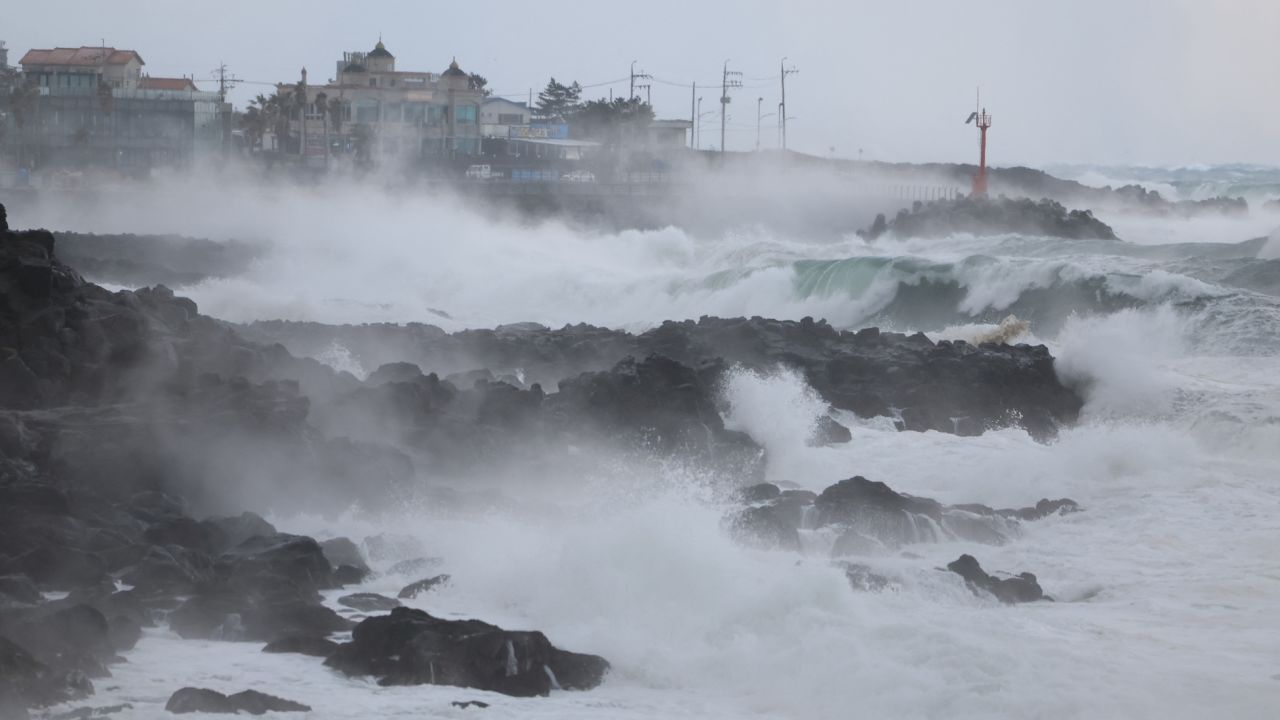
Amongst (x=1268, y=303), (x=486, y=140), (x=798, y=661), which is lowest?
(x=798, y=661)

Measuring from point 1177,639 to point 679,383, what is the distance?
7513 millimetres

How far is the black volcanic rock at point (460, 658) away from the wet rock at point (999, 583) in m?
3.24

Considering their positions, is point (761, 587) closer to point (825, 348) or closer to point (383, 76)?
point (825, 348)

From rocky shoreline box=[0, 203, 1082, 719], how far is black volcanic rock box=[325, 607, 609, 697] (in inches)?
0.5

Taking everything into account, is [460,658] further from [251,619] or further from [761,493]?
[761,493]

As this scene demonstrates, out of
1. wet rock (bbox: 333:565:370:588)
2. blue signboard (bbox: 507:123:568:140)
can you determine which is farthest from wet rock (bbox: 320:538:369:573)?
blue signboard (bbox: 507:123:568:140)

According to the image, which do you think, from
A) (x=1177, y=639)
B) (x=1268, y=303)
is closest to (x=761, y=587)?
(x=1177, y=639)

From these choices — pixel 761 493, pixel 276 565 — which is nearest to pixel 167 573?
pixel 276 565

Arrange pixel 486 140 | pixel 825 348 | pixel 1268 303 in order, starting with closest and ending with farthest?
pixel 825 348 → pixel 1268 303 → pixel 486 140

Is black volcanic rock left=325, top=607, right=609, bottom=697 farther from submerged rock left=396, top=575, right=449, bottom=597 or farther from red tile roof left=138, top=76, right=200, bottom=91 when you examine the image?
red tile roof left=138, top=76, right=200, bottom=91

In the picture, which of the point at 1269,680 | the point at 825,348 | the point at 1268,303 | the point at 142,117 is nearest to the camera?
the point at 1269,680

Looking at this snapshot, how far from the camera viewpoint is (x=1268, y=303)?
2258 cm

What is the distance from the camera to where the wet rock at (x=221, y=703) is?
7.95 m

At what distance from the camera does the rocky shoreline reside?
8898mm
